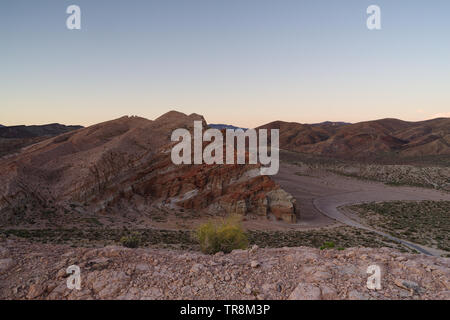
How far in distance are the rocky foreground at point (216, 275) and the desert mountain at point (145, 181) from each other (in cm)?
1424

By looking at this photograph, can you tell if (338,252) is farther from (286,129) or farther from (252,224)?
(286,129)

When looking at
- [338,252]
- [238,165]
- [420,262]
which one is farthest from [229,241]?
[238,165]

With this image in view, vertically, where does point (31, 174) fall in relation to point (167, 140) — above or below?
below

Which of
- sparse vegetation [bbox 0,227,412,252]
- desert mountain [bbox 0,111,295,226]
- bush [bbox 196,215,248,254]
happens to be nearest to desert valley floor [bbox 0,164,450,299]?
bush [bbox 196,215,248,254]

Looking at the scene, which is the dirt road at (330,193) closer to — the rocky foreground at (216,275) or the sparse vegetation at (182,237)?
the sparse vegetation at (182,237)

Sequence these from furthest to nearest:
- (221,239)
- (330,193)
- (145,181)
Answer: (330,193)
(145,181)
(221,239)

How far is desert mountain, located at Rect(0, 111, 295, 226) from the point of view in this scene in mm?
19500

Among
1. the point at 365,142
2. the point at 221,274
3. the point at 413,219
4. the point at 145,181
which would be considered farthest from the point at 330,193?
the point at 365,142

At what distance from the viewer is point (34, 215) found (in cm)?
1608

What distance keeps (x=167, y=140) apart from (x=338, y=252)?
19895 mm

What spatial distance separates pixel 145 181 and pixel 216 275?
1788 centimetres

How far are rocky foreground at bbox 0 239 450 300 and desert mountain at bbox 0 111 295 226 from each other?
14.2 m

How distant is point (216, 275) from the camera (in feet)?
17.3

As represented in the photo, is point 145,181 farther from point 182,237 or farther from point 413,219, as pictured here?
point 413,219
